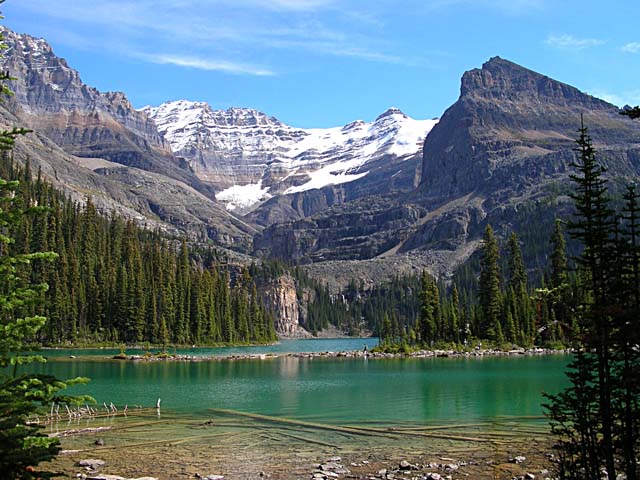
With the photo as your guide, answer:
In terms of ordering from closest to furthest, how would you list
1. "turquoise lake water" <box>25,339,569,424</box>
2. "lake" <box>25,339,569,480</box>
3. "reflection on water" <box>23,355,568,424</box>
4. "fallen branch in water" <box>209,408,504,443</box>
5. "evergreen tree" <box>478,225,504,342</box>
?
"lake" <box>25,339,569,480</box> < "fallen branch in water" <box>209,408,504,443</box> < "turquoise lake water" <box>25,339,569,424</box> < "reflection on water" <box>23,355,568,424</box> < "evergreen tree" <box>478,225,504,342</box>

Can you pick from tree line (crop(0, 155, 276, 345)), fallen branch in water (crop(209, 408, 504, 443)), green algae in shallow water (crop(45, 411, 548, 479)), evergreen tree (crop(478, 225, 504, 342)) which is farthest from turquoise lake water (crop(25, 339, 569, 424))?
tree line (crop(0, 155, 276, 345))

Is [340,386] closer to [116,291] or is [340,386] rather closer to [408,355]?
[408,355]

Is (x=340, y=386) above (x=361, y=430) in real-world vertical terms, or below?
below

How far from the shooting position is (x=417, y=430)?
143 feet

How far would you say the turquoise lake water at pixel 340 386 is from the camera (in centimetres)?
A: 5341

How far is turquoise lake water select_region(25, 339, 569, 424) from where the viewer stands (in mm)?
53406

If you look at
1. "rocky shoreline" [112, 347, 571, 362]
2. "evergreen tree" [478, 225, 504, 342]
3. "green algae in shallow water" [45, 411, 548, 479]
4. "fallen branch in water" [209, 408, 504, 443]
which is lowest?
"rocky shoreline" [112, 347, 571, 362]

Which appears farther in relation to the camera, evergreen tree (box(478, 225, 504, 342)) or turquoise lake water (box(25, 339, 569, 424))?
evergreen tree (box(478, 225, 504, 342))

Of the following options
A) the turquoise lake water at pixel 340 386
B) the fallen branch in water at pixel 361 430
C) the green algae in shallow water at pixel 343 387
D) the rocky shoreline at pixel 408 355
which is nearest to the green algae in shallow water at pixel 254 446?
the fallen branch in water at pixel 361 430

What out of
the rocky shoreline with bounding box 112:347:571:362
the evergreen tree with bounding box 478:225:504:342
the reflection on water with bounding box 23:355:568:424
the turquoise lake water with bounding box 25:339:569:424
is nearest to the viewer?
the turquoise lake water with bounding box 25:339:569:424

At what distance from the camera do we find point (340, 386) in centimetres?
7369

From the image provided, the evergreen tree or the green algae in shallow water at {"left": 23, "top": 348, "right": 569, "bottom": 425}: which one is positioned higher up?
the evergreen tree

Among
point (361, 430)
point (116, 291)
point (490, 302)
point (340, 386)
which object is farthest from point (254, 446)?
point (116, 291)

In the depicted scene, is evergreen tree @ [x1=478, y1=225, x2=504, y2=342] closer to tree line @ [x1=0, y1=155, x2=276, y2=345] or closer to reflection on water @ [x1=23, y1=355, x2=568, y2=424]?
reflection on water @ [x1=23, y1=355, x2=568, y2=424]
